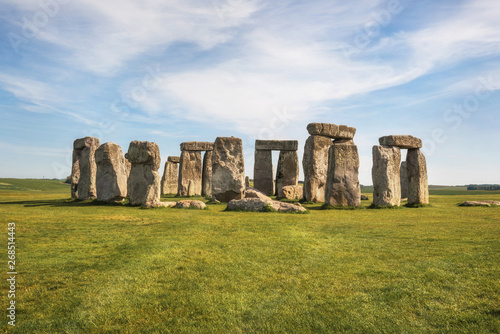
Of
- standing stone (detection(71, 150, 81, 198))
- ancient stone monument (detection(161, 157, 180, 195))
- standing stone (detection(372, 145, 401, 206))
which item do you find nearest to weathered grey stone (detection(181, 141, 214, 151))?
ancient stone monument (detection(161, 157, 180, 195))

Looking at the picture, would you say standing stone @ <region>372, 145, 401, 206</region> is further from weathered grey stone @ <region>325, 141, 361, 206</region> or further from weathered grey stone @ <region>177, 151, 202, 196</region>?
Answer: weathered grey stone @ <region>177, 151, 202, 196</region>

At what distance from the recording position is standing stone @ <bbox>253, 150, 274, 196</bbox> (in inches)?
918

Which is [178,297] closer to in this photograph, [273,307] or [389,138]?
[273,307]

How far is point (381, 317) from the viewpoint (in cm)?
329

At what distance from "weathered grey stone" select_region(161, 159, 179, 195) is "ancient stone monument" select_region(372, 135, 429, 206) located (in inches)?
619

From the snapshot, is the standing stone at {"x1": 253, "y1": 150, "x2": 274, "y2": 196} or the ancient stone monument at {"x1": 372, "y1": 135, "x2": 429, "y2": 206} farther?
the standing stone at {"x1": 253, "y1": 150, "x2": 274, "y2": 196}

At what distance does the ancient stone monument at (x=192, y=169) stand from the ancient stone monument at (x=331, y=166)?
27.6 ft

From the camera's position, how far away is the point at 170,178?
84.3 feet

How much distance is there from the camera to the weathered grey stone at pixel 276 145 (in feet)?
75.3

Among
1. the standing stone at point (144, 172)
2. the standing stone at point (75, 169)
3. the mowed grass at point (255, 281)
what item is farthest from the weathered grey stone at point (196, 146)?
the mowed grass at point (255, 281)

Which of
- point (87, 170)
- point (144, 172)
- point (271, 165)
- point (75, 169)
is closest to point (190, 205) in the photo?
point (144, 172)

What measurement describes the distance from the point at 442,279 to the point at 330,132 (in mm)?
14237

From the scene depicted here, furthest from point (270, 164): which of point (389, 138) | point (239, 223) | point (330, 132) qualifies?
point (239, 223)

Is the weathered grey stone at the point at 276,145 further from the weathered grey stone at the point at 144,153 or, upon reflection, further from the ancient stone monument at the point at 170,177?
the weathered grey stone at the point at 144,153
